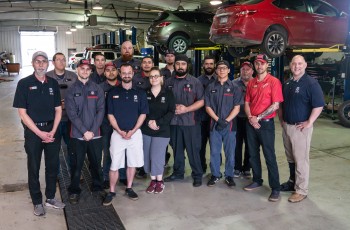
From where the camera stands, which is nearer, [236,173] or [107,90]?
[107,90]

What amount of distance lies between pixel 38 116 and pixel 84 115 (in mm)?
481

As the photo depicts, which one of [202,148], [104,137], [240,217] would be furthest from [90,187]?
[240,217]

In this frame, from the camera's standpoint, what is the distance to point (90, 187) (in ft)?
14.1

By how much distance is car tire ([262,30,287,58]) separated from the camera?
273 inches

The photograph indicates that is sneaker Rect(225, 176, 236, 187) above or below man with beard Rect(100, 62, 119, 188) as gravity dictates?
below

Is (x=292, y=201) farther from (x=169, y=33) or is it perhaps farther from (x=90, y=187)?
(x=169, y=33)

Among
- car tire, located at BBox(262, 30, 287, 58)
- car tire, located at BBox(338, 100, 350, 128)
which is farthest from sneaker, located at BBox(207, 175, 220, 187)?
car tire, located at BBox(338, 100, 350, 128)

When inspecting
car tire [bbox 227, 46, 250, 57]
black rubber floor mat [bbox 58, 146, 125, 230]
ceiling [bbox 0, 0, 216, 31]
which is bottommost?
black rubber floor mat [bbox 58, 146, 125, 230]

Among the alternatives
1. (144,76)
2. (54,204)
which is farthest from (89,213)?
(144,76)

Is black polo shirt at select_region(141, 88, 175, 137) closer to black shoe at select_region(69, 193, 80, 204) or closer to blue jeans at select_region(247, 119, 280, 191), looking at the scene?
blue jeans at select_region(247, 119, 280, 191)

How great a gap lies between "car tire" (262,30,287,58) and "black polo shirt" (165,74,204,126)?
10.6ft

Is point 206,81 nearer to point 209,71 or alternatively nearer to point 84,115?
point 209,71

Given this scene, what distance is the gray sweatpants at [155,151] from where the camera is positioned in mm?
4074

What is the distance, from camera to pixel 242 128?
15.0 ft
